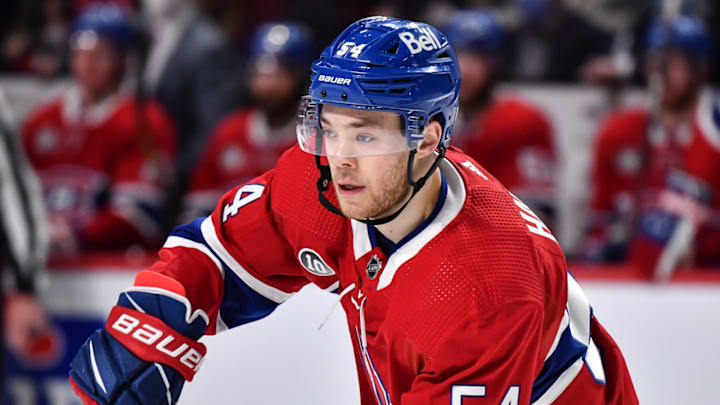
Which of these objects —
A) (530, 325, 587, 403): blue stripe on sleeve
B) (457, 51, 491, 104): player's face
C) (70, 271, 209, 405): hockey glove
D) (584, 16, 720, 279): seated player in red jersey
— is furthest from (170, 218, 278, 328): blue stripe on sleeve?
(457, 51, 491, 104): player's face

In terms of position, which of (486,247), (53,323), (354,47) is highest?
(354,47)

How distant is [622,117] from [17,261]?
6.31 feet

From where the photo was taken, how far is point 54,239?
10.7 feet

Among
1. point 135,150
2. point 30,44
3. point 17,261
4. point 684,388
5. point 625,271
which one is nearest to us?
point 684,388

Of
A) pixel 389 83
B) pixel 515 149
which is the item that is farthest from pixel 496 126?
pixel 389 83

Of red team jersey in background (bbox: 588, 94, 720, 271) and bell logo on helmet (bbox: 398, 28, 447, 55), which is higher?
bell logo on helmet (bbox: 398, 28, 447, 55)

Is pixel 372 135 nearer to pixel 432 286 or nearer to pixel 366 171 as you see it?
pixel 366 171

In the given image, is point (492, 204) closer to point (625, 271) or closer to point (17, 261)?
point (625, 271)

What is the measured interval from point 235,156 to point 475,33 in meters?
0.91

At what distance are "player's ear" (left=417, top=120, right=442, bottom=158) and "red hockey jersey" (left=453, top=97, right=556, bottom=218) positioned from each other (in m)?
1.64

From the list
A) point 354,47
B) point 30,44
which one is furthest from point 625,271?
point 30,44

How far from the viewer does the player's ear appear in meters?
1.60

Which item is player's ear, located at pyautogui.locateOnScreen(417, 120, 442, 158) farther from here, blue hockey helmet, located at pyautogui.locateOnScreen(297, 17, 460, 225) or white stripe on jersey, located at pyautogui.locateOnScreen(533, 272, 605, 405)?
white stripe on jersey, located at pyautogui.locateOnScreen(533, 272, 605, 405)

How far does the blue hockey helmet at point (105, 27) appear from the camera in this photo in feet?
12.0
